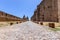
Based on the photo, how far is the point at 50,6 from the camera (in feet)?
104

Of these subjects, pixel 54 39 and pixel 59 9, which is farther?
pixel 59 9

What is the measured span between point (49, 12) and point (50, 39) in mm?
29444

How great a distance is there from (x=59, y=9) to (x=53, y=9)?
1.23m

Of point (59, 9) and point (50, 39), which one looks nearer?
point (50, 39)

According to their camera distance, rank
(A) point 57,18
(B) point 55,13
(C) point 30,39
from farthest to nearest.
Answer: (B) point 55,13, (A) point 57,18, (C) point 30,39

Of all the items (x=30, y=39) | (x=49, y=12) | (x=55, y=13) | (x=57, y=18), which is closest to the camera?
(x=30, y=39)

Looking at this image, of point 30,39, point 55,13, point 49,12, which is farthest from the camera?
point 49,12

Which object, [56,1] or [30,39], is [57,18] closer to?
[56,1]

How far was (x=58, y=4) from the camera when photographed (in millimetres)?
29578

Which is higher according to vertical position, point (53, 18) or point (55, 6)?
point (55, 6)

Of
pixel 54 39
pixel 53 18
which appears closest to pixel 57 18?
pixel 53 18

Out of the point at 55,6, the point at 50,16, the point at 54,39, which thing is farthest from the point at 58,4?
the point at 54,39

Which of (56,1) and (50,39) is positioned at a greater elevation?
(56,1)

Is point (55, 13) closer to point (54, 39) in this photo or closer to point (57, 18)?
point (57, 18)
